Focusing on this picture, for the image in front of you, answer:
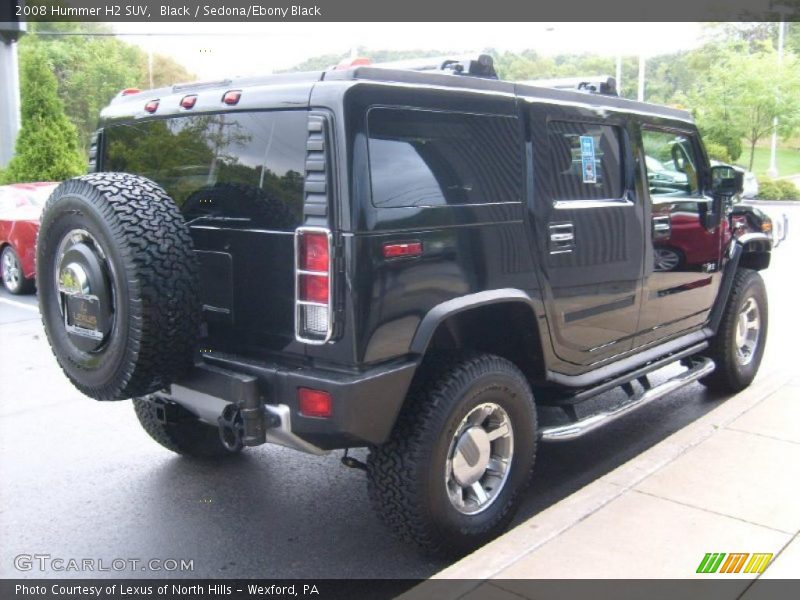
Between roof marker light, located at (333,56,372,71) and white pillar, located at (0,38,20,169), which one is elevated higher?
white pillar, located at (0,38,20,169)

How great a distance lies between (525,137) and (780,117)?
32.4 meters

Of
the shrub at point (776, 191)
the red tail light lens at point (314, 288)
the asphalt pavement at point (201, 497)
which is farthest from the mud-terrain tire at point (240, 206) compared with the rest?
the shrub at point (776, 191)

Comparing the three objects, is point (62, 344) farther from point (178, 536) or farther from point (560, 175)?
point (560, 175)

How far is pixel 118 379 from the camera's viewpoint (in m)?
3.29

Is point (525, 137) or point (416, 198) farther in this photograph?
point (525, 137)

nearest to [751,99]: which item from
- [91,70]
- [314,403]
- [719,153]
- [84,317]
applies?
[719,153]

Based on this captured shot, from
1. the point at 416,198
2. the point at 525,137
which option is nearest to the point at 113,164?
the point at 416,198

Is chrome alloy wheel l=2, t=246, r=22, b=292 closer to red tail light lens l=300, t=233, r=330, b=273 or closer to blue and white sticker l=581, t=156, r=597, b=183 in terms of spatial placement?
blue and white sticker l=581, t=156, r=597, b=183

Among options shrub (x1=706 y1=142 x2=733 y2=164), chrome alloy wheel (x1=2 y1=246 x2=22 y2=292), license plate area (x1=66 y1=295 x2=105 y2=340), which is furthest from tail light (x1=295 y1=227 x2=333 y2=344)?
shrub (x1=706 y1=142 x2=733 y2=164)

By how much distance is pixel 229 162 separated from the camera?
11.5 ft

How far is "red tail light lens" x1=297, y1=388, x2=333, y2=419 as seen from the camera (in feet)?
10.1

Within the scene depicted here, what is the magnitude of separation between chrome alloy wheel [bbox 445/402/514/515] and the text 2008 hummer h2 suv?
0.03 ft

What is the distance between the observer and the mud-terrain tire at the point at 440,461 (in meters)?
3.36

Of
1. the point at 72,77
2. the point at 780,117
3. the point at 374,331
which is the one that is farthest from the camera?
the point at 72,77
